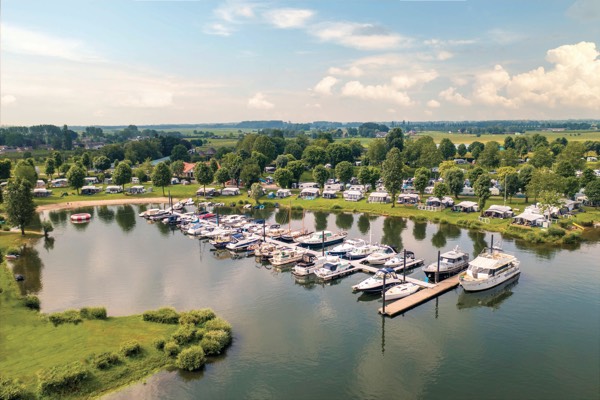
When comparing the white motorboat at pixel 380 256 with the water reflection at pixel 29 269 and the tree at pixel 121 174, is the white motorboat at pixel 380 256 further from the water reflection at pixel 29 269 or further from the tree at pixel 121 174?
the tree at pixel 121 174

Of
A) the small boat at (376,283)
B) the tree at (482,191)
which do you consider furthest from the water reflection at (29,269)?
the tree at (482,191)

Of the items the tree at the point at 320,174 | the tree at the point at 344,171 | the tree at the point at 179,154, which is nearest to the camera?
the tree at the point at 320,174

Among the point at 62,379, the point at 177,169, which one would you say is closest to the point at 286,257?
the point at 62,379

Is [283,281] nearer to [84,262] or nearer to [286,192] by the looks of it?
[84,262]

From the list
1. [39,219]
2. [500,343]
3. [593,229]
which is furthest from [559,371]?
[39,219]

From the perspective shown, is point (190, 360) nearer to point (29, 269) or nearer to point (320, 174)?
point (29, 269)

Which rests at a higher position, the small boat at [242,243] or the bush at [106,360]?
the small boat at [242,243]
